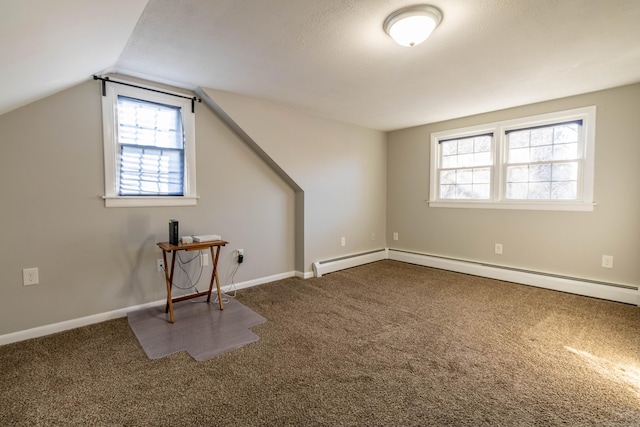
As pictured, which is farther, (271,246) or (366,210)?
A: (366,210)

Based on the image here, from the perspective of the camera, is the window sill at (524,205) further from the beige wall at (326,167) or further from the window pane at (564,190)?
the beige wall at (326,167)

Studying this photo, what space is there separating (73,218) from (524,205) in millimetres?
4735

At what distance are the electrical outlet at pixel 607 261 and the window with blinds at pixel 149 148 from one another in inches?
178

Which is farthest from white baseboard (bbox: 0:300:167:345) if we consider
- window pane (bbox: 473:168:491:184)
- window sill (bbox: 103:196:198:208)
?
window pane (bbox: 473:168:491:184)

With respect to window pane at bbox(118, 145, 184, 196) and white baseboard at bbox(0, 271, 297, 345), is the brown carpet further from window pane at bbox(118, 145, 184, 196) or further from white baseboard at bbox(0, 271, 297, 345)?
window pane at bbox(118, 145, 184, 196)

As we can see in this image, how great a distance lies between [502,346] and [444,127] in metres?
3.14

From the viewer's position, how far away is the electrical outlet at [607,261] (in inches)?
124

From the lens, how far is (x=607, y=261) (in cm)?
316

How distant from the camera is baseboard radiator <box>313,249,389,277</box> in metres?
4.00

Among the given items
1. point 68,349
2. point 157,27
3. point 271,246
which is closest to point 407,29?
point 157,27

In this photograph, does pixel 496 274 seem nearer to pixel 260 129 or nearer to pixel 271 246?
pixel 271 246

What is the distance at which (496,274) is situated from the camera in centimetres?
385

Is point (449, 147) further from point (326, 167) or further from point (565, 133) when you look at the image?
point (326, 167)

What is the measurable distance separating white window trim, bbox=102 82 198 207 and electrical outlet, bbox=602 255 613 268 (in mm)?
4380
